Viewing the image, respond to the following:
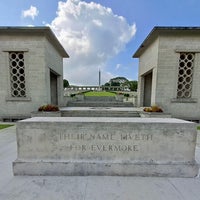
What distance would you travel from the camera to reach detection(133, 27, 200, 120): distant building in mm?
8914

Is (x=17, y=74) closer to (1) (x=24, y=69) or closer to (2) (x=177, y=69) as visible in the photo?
(1) (x=24, y=69)

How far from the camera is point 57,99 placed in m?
13.4

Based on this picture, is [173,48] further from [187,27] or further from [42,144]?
[42,144]

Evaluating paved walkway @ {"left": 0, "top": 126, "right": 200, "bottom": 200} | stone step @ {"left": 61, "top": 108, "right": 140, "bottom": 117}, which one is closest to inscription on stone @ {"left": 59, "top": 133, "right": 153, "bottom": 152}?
paved walkway @ {"left": 0, "top": 126, "right": 200, "bottom": 200}

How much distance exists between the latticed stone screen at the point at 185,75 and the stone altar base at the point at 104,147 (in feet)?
26.1

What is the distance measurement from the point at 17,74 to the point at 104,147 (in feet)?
31.7

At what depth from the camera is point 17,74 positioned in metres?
9.67

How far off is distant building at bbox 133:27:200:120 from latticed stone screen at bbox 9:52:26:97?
31.8 ft

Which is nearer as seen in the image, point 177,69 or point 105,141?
point 105,141

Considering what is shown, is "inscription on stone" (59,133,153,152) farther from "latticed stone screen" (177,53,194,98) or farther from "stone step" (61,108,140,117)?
"latticed stone screen" (177,53,194,98)
